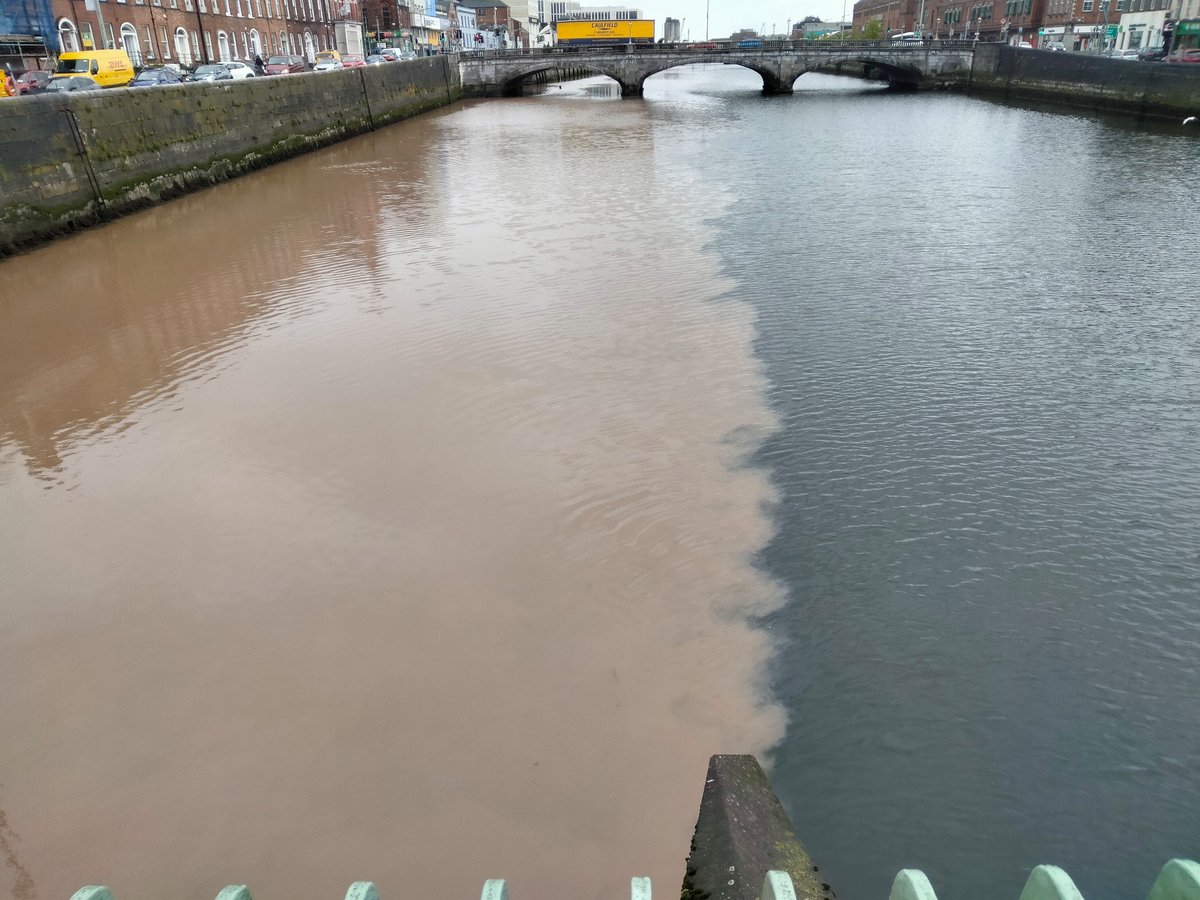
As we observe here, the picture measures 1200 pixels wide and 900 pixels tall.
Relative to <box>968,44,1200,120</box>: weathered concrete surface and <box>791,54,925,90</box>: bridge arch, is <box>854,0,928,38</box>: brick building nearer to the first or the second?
<box>791,54,925,90</box>: bridge arch

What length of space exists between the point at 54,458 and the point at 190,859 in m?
4.63

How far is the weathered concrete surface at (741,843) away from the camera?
2.80 m

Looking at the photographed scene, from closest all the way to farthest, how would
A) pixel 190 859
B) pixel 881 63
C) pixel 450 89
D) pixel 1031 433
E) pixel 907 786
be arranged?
pixel 190 859 → pixel 907 786 → pixel 1031 433 → pixel 450 89 → pixel 881 63

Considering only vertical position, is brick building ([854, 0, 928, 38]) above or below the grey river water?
above

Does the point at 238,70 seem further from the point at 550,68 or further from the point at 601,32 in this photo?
the point at 601,32

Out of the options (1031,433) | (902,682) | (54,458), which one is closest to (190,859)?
(902,682)

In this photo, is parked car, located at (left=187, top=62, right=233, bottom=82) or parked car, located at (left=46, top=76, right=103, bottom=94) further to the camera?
parked car, located at (left=187, top=62, right=233, bottom=82)

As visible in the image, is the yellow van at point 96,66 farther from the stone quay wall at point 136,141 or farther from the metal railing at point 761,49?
the metal railing at point 761,49

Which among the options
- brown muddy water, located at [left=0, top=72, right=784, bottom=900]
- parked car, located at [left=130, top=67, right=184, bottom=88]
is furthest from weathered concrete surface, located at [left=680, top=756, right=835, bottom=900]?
parked car, located at [left=130, top=67, right=184, bottom=88]

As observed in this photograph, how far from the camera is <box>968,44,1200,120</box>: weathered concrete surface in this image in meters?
28.9

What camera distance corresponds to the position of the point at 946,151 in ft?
75.2

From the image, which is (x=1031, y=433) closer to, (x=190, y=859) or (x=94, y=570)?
(x=190, y=859)

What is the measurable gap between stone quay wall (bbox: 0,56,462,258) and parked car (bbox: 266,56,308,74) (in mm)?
8634

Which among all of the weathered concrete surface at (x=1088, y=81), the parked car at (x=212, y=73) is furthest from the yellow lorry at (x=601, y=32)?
the parked car at (x=212, y=73)
